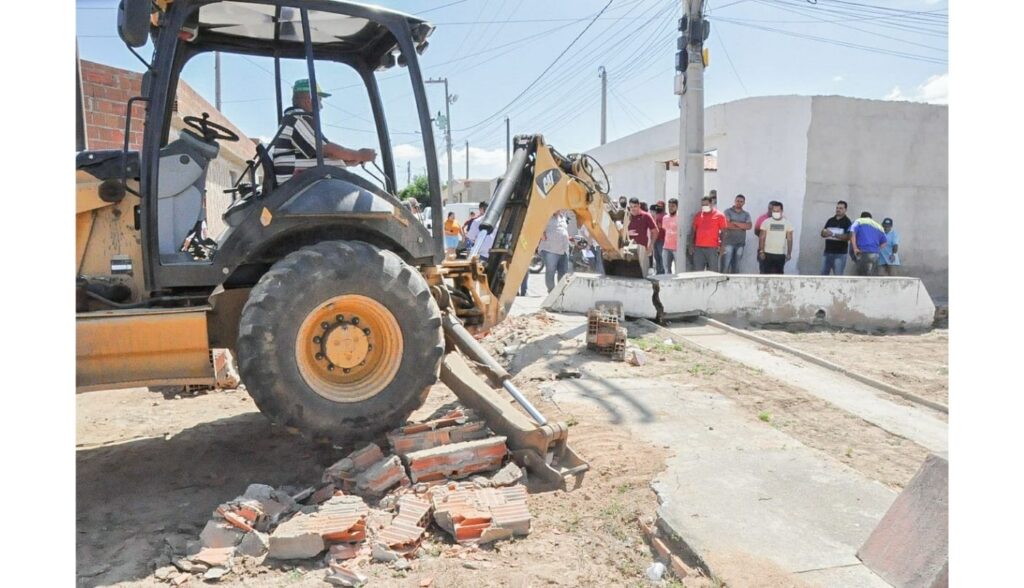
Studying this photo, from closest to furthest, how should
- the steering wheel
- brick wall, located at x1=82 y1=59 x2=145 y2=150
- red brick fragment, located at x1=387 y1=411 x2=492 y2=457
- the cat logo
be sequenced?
red brick fragment, located at x1=387 y1=411 x2=492 y2=457
the steering wheel
the cat logo
brick wall, located at x1=82 y1=59 x2=145 y2=150

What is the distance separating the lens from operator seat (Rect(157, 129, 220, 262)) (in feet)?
13.9

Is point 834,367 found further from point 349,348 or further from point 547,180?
point 349,348

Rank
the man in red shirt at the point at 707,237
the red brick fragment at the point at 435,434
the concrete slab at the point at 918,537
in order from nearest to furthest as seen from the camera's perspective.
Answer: the concrete slab at the point at 918,537, the red brick fragment at the point at 435,434, the man in red shirt at the point at 707,237

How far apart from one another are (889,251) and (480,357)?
10.2m

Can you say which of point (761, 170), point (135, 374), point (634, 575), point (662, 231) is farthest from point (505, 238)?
point (761, 170)

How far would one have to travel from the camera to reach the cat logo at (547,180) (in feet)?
23.8

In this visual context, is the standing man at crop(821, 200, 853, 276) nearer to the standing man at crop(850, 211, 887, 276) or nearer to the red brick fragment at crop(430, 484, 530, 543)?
the standing man at crop(850, 211, 887, 276)

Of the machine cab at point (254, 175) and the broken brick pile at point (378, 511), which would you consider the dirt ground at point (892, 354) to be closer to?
the broken brick pile at point (378, 511)

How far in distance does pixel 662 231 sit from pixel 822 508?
10325mm

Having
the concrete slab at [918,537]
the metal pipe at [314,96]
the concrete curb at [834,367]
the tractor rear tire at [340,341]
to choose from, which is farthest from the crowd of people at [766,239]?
the concrete slab at [918,537]

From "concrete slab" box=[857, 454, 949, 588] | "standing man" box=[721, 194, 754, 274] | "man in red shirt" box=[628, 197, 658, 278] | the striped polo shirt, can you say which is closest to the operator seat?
the striped polo shirt

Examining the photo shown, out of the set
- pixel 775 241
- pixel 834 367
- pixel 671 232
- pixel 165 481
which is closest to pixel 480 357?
pixel 165 481

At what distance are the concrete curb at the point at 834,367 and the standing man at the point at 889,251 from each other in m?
4.90

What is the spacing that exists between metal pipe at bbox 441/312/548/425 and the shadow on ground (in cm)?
111
